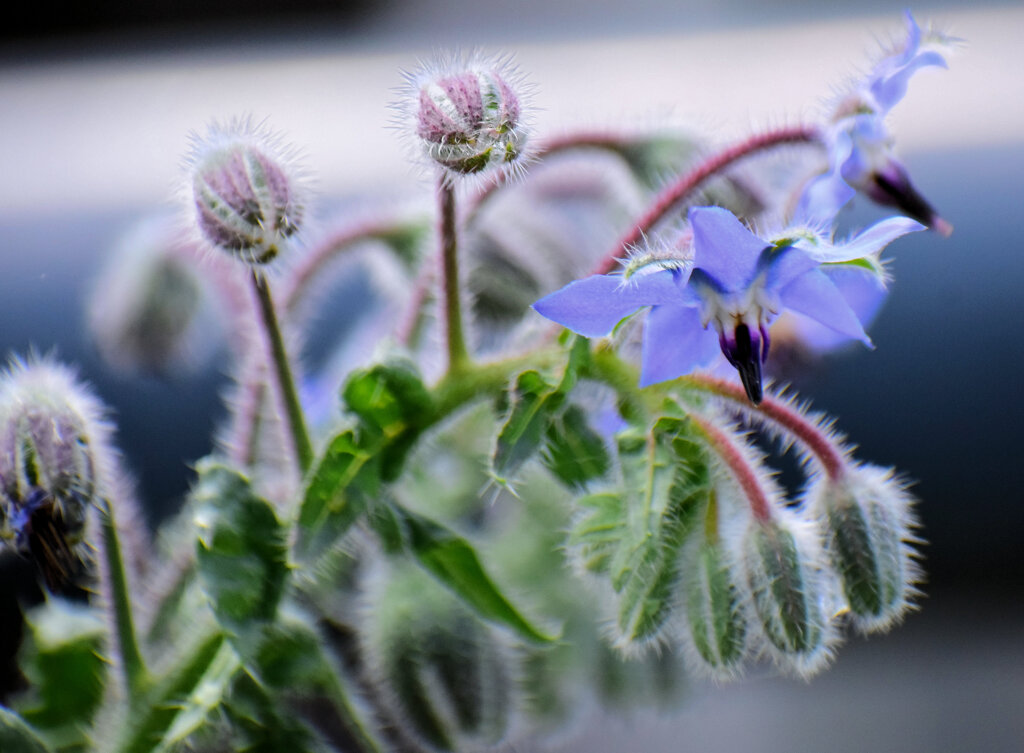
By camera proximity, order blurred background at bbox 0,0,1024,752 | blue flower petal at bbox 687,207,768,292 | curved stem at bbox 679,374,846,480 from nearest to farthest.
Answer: blue flower petal at bbox 687,207,768,292, curved stem at bbox 679,374,846,480, blurred background at bbox 0,0,1024,752

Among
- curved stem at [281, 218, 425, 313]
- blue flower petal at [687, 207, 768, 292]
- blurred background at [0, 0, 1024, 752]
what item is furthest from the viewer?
blurred background at [0, 0, 1024, 752]

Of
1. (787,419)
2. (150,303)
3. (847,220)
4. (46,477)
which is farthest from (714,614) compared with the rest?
(847,220)

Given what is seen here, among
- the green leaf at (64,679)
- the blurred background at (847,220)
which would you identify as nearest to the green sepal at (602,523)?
the green leaf at (64,679)

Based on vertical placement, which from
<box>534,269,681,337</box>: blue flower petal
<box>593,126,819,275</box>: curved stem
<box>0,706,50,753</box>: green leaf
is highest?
<box>593,126,819,275</box>: curved stem

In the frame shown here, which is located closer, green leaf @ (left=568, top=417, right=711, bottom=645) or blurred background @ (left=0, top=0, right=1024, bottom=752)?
green leaf @ (left=568, top=417, right=711, bottom=645)

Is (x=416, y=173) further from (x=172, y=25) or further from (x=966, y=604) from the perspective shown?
(x=172, y=25)

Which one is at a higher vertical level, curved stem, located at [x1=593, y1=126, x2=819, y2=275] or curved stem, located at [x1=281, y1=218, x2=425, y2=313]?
curved stem, located at [x1=593, y1=126, x2=819, y2=275]

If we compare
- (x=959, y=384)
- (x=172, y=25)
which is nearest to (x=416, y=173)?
(x=959, y=384)

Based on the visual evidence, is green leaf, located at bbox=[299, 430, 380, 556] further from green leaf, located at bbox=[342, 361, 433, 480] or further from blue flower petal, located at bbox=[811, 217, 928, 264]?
blue flower petal, located at bbox=[811, 217, 928, 264]

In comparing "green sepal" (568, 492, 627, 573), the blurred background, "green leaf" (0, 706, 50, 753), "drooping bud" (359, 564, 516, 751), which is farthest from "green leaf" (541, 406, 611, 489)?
the blurred background
